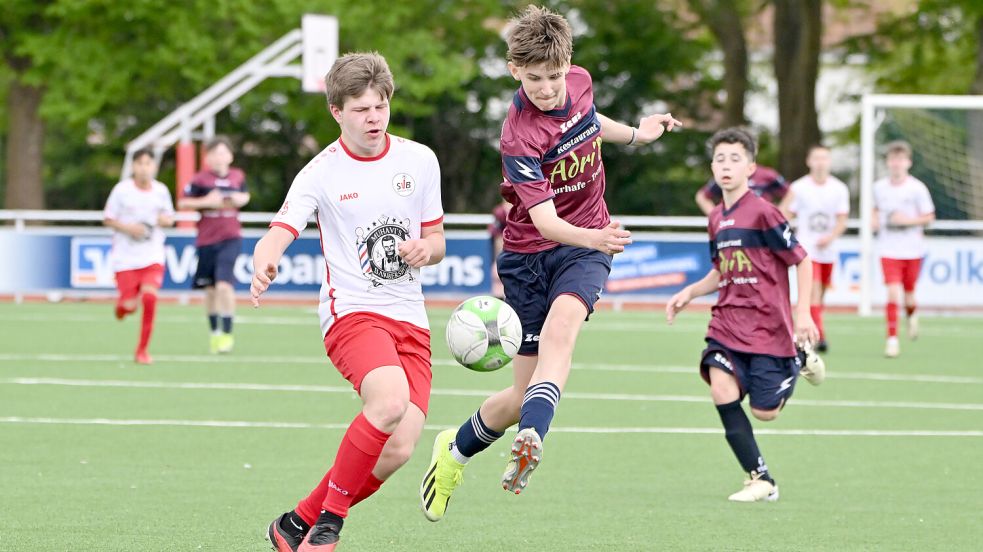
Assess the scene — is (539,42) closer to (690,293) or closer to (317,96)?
(690,293)

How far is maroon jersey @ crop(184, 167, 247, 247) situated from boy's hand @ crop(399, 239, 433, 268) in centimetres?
1021

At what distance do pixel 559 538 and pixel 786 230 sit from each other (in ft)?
7.89

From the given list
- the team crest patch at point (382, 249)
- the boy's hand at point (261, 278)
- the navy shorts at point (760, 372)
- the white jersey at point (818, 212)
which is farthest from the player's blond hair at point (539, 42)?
the white jersey at point (818, 212)

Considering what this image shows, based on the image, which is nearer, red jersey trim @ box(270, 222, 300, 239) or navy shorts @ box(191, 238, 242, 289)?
red jersey trim @ box(270, 222, 300, 239)

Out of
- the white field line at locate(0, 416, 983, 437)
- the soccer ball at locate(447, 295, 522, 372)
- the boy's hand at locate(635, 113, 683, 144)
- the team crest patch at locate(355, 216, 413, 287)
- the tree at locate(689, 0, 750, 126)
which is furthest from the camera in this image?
the tree at locate(689, 0, 750, 126)

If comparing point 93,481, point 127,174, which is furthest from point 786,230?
point 127,174

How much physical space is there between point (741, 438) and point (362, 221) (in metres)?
2.87

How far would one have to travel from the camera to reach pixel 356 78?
6129mm

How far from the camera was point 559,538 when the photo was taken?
267 inches

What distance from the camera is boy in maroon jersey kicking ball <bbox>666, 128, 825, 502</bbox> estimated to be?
815 cm

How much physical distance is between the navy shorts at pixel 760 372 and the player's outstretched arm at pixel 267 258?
298cm

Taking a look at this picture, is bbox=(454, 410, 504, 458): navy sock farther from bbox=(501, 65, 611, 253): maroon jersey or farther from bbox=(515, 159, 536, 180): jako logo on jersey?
bbox=(515, 159, 536, 180): jako logo on jersey

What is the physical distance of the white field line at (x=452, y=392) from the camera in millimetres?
12211

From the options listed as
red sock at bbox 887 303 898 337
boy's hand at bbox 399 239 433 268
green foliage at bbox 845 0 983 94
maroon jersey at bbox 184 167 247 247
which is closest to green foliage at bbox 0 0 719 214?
green foliage at bbox 845 0 983 94
